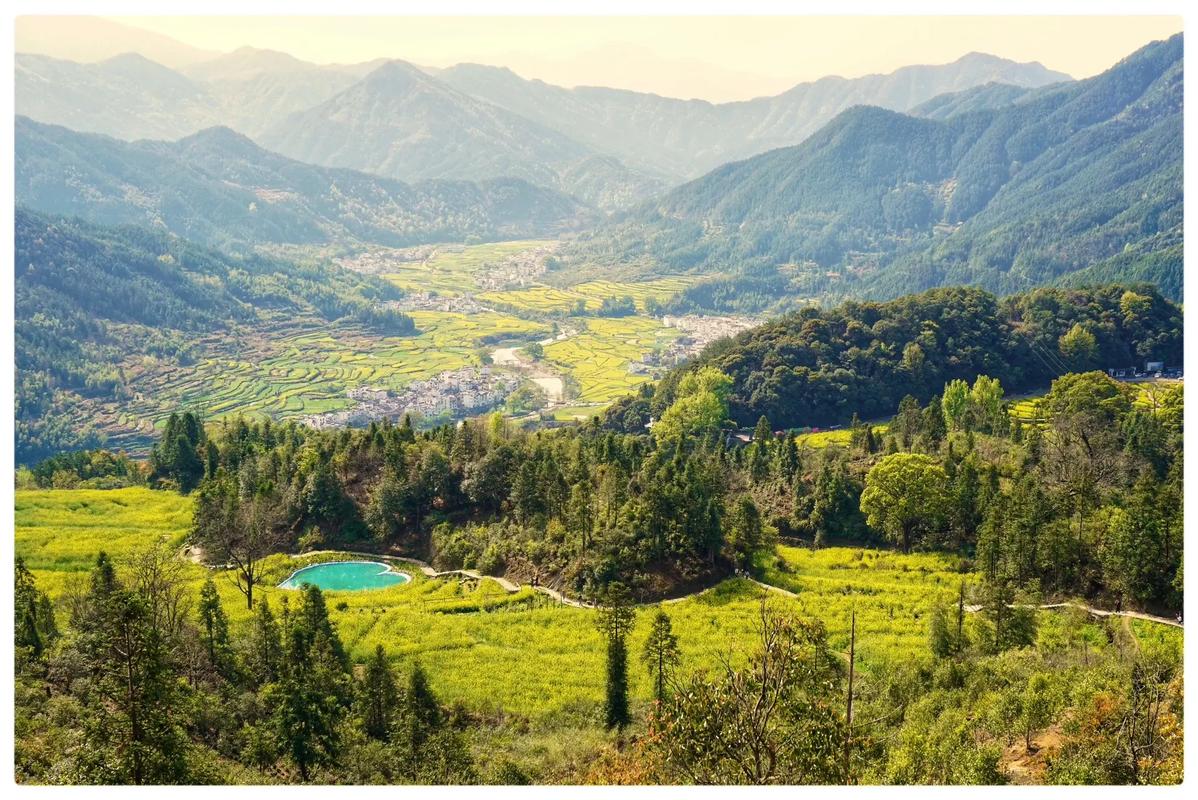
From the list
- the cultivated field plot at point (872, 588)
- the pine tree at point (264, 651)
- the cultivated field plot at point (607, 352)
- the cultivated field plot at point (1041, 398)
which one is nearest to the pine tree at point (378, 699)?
the pine tree at point (264, 651)

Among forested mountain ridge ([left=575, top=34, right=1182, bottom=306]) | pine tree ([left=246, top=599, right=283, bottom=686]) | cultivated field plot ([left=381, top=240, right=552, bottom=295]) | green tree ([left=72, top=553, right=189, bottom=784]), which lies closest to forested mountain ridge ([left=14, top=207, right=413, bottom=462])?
cultivated field plot ([left=381, top=240, right=552, bottom=295])

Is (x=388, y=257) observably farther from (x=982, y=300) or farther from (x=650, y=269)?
(x=982, y=300)

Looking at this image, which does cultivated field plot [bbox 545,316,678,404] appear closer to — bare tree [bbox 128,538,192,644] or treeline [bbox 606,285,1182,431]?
treeline [bbox 606,285,1182,431]

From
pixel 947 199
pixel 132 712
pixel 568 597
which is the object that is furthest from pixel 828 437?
pixel 947 199

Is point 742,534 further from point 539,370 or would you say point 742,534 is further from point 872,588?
point 539,370

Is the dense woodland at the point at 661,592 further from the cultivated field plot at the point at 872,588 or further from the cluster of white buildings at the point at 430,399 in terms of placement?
the cluster of white buildings at the point at 430,399

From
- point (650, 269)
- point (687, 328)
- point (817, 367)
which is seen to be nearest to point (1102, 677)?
point (817, 367)
